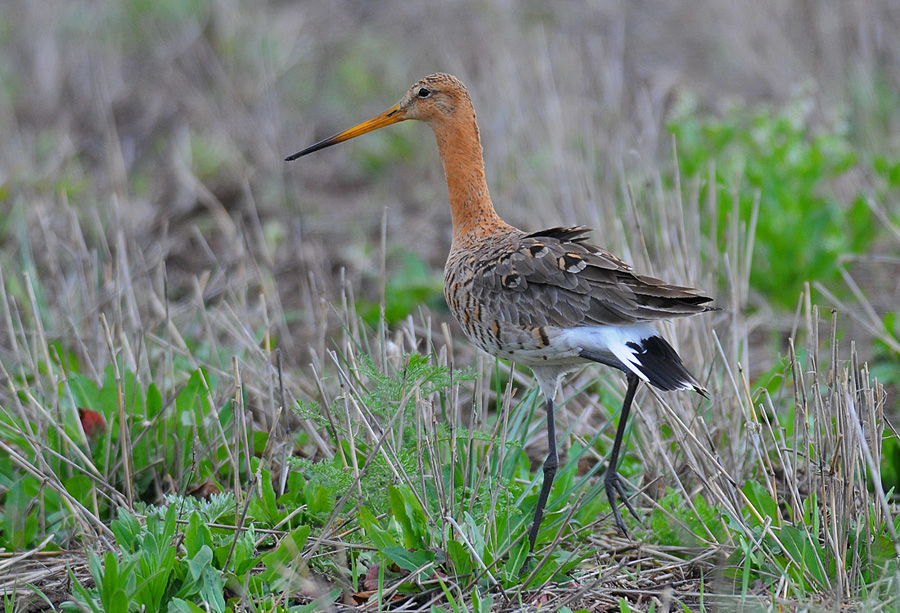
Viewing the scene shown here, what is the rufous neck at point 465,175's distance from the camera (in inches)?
139

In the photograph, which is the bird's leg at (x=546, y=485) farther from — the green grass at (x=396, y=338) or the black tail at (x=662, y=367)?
the black tail at (x=662, y=367)

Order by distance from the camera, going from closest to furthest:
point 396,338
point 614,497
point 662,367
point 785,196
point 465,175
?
point 662,367, point 614,497, point 465,175, point 396,338, point 785,196

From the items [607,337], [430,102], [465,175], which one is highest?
[430,102]

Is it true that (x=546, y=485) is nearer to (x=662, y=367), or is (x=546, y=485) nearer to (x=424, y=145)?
(x=662, y=367)

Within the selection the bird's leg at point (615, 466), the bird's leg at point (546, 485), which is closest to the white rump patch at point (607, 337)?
the bird's leg at point (615, 466)

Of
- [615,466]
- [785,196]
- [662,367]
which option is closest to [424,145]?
[785,196]

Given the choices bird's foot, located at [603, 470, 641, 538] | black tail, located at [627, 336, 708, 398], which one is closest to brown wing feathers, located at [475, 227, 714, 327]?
black tail, located at [627, 336, 708, 398]

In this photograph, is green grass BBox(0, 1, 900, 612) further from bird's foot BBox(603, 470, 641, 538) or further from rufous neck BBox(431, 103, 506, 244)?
rufous neck BBox(431, 103, 506, 244)

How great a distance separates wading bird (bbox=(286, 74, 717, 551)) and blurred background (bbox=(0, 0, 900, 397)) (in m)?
0.56

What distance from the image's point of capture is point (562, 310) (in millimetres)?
2980

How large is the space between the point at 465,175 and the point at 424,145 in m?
4.41

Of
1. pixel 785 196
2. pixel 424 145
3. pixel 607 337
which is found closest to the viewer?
pixel 607 337

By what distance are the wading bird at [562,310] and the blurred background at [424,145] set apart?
56 cm

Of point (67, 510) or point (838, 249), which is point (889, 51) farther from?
point (67, 510)
